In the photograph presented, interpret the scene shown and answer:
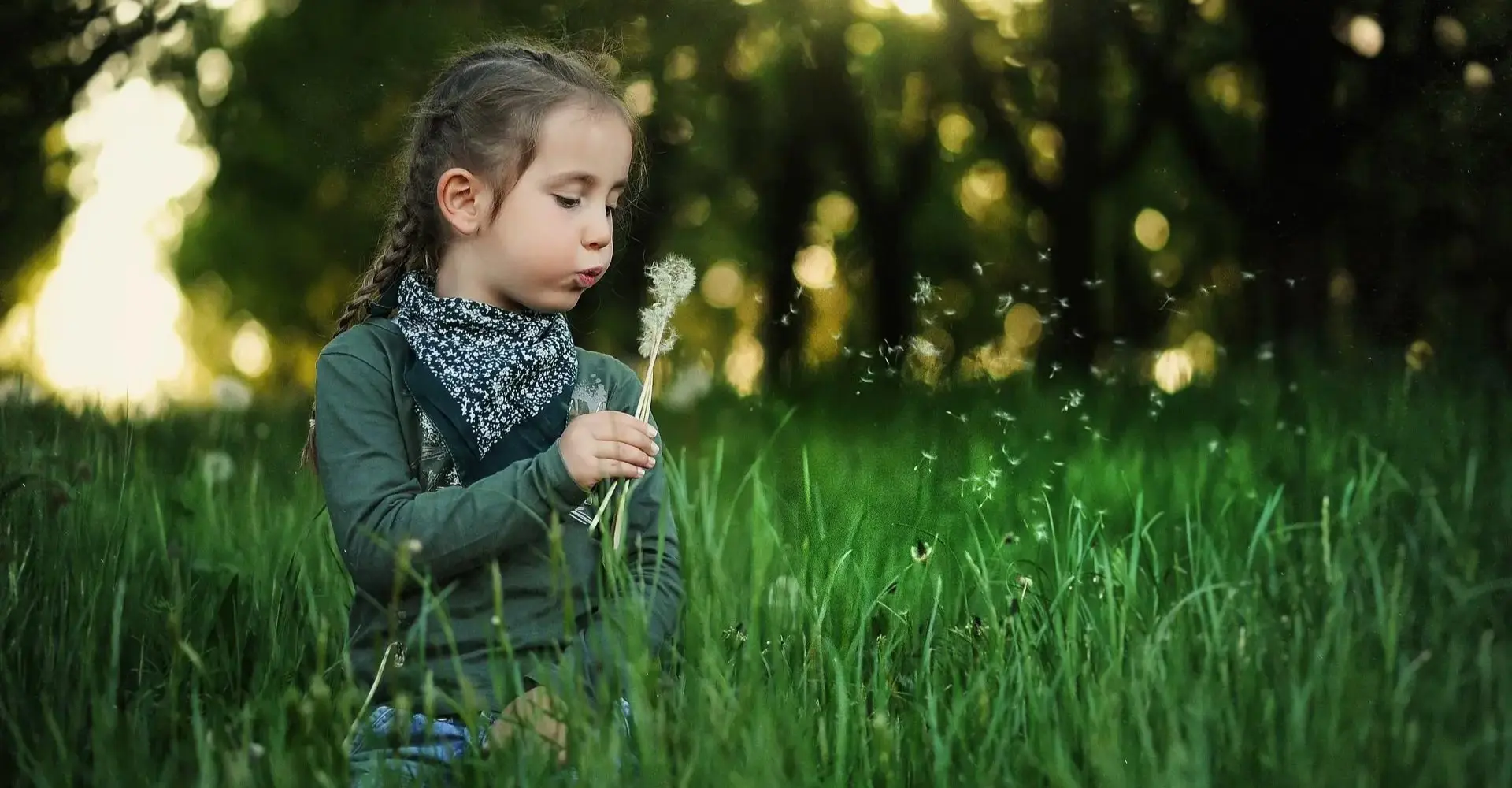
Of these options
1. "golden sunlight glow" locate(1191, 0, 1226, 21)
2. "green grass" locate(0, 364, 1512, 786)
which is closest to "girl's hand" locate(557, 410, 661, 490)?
"green grass" locate(0, 364, 1512, 786)

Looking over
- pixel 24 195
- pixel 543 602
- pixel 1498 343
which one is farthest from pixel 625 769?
pixel 24 195

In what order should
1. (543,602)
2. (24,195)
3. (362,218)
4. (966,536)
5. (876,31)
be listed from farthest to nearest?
(362,218)
(876,31)
(24,195)
(966,536)
(543,602)

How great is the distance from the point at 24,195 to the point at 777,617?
15.1ft

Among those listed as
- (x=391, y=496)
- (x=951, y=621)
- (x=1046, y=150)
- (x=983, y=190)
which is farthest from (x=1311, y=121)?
(x=391, y=496)

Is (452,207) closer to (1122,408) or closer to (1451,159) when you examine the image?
(1122,408)

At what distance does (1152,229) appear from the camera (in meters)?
8.13

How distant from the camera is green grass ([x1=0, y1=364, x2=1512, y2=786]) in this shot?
1.92 metres

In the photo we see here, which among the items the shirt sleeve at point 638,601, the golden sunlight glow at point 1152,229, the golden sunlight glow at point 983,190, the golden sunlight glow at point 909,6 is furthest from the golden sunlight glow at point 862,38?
the shirt sleeve at point 638,601

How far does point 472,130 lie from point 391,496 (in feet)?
2.29

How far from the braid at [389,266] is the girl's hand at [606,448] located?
26.1 inches

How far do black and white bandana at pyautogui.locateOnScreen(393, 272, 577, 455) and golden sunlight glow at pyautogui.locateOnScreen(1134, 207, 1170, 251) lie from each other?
20.0ft

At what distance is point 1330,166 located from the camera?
6.02 meters

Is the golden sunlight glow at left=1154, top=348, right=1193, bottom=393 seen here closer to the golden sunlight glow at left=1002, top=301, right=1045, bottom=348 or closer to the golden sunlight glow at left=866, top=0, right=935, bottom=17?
the golden sunlight glow at left=1002, top=301, right=1045, bottom=348

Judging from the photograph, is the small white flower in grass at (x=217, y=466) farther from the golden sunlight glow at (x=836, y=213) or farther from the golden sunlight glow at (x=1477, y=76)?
the golden sunlight glow at (x=836, y=213)
